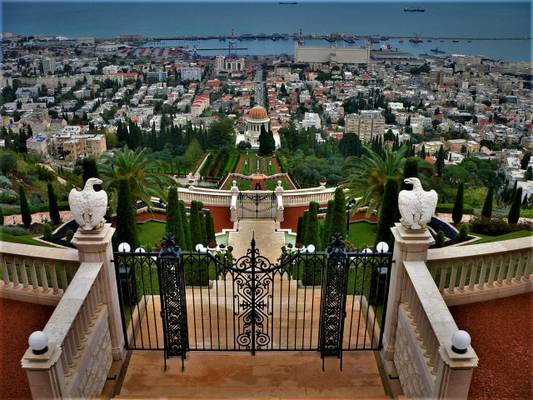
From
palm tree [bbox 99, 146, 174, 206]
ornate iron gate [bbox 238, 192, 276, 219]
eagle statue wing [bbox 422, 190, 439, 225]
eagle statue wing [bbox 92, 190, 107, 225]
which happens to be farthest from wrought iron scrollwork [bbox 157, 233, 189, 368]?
ornate iron gate [bbox 238, 192, 276, 219]

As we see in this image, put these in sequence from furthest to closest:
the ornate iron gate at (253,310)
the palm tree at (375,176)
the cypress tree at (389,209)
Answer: the palm tree at (375,176) → the cypress tree at (389,209) → the ornate iron gate at (253,310)

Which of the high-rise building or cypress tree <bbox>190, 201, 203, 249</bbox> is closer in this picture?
cypress tree <bbox>190, 201, 203, 249</bbox>

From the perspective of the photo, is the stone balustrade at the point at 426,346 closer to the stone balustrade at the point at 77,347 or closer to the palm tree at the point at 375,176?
the stone balustrade at the point at 77,347

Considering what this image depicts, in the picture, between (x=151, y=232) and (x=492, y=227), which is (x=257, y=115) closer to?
(x=151, y=232)

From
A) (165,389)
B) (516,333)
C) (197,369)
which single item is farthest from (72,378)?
(516,333)

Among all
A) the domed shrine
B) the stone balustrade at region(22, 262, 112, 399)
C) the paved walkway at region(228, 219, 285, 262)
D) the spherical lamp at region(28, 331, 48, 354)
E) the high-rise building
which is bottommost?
the high-rise building

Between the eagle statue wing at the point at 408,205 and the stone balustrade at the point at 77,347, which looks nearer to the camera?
the stone balustrade at the point at 77,347

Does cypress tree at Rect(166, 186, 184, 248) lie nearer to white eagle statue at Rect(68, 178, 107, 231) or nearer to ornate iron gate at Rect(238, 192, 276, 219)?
white eagle statue at Rect(68, 178, 107, 231)

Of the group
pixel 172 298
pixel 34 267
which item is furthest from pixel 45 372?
pixel 34 267

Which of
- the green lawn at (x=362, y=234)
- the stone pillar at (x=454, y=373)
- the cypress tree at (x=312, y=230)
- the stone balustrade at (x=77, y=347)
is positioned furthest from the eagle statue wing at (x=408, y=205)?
the green lawn at (x=362, y=234)
